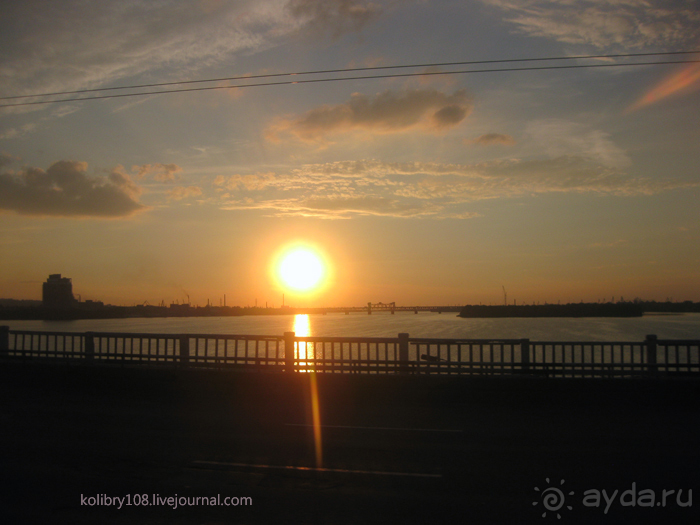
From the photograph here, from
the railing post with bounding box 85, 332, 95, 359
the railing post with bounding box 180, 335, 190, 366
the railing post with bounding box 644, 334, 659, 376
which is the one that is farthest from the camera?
the railing post with bounding box 85, 332, 95, 359

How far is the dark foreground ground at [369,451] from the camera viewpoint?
19.2 ft

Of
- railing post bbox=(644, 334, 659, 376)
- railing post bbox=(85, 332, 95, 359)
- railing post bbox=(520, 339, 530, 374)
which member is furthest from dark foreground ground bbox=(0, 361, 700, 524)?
railing post bbox=(85, 332, 95, 359)

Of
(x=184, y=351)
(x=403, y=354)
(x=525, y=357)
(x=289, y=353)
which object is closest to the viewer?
(x=525, y=357)

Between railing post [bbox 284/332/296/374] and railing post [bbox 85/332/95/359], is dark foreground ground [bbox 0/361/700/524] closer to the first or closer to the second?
railing post [bbox 284/332/296/374]

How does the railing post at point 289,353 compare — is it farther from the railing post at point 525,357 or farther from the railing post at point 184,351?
the railing post at point 525,357

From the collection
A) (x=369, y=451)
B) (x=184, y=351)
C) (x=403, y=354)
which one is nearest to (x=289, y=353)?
(x=403, y=354)

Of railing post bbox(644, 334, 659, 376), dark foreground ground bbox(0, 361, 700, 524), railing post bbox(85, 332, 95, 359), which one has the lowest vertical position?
dark foreground ground bbox(0, 361, 700, 524)

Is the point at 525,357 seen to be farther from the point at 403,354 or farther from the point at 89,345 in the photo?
the point at 89,345

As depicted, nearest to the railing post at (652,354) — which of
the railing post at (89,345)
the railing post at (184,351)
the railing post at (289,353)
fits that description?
the railing post at (289,353)

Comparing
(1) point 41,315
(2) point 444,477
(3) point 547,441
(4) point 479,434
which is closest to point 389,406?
(4) point 479,434

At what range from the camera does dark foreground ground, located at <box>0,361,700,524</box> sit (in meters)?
5.86

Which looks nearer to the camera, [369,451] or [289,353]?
[369,451]

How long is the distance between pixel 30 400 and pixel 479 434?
37.0 ft

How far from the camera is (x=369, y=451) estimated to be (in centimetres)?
830
